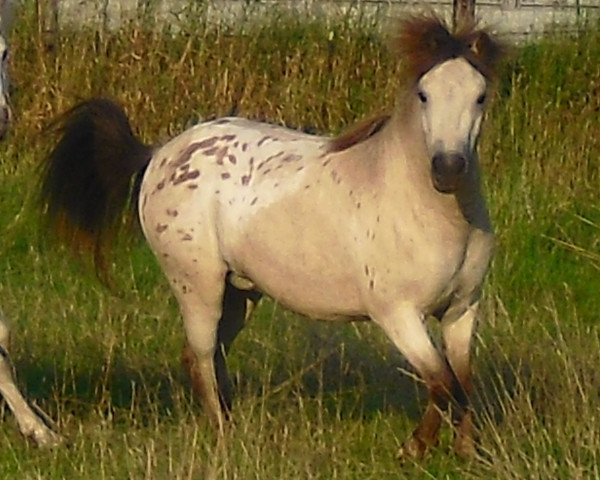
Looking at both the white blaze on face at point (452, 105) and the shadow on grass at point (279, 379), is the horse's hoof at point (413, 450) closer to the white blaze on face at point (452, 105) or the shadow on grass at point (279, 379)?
the shadow on grass at point (279, 379)

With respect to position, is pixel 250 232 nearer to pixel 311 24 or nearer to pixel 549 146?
pixel 549 146

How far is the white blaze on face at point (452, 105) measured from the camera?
4539 mm

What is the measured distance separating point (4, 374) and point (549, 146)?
518 centimetres

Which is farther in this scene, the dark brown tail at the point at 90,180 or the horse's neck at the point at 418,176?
the dark brown tail at the point at 90,180

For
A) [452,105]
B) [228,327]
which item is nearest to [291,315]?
[228,327]

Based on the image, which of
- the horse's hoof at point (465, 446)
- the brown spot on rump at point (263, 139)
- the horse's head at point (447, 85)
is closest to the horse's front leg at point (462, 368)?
the horse's hoof at point (465, 446)

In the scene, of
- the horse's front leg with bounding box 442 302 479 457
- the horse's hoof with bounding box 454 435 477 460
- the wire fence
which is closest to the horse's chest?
the horse's front leg with bounding box 442 302 479 457

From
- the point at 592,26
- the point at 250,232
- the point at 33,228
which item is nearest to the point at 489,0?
the point at 592,26

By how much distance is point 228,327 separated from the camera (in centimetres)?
579

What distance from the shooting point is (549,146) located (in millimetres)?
9734

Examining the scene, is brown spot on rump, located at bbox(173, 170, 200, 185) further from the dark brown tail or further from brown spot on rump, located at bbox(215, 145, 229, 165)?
the dark brown tail

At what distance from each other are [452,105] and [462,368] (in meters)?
0.94

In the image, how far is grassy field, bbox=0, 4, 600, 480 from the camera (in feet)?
15.8

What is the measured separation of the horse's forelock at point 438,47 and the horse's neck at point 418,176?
0.18 m
